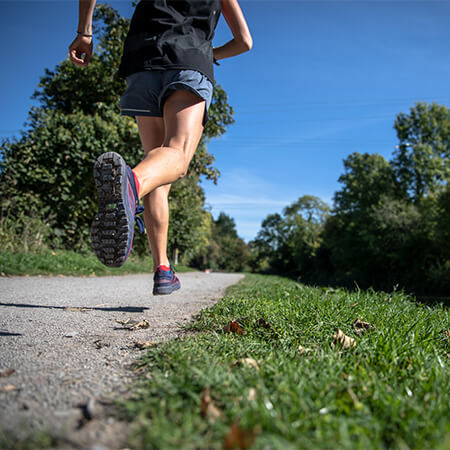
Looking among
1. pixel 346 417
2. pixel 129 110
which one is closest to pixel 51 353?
pixel 346 417

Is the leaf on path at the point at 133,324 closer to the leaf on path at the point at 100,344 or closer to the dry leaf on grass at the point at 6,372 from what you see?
the leaf on path at the point at 100,344

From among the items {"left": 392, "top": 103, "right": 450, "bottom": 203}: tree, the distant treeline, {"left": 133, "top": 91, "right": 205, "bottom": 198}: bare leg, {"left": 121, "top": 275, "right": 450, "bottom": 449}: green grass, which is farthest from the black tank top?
{"left": 392, "top": 103, "right": 450, "bottom": 203}: tree

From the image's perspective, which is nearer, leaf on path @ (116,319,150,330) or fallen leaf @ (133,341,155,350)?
fallen leaf @ (133,341,155,350)

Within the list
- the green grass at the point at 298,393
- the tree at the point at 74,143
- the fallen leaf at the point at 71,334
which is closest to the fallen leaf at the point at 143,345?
the green grass at the point at 298,393

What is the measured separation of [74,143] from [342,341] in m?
10.0

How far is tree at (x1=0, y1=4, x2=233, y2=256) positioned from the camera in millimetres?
9398

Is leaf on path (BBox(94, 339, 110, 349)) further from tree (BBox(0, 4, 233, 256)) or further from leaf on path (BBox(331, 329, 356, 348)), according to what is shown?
tree (BBox(0, 4, 233, 256))

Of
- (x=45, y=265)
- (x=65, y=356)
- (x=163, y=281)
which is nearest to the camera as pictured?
(x=65, y=356)

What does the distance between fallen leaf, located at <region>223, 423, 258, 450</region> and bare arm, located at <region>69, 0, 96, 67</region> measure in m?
2.65

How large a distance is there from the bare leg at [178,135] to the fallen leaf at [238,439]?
1608mm

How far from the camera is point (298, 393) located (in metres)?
1.02

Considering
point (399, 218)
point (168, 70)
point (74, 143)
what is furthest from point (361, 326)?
point (399, 218)

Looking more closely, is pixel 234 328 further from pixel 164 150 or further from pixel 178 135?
pixel 178 135

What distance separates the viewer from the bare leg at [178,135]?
222 cm
